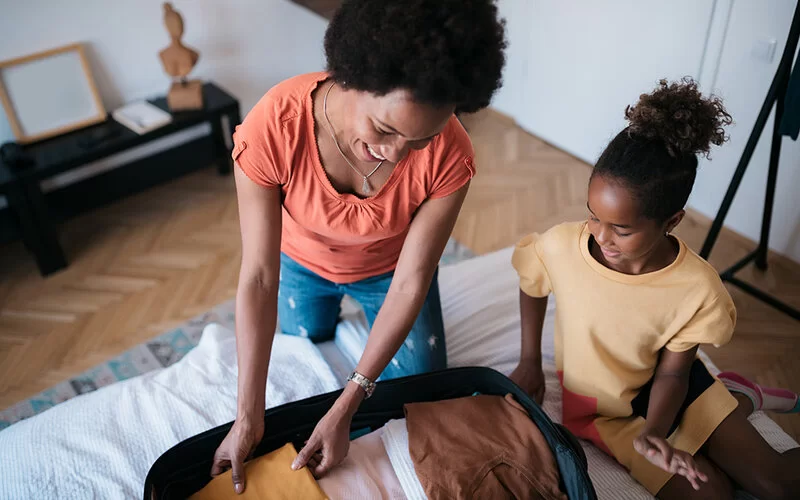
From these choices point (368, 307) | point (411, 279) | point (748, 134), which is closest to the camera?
point (411, 279)

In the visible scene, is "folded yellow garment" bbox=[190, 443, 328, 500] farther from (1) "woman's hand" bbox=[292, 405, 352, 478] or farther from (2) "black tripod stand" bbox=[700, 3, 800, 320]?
(2) "black tripod stand" bbox=[700, 3, 800, 320]

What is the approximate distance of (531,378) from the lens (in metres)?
1.39

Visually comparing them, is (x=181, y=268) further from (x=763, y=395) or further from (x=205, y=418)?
(x=763, y=395)

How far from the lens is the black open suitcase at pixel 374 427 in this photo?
A: 3.60 ft

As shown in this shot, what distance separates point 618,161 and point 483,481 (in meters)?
0.58

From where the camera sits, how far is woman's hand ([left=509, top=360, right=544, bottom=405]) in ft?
4.57

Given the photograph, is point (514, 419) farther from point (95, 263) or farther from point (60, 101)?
Answer: point (60, 101)

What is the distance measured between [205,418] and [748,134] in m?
1.86

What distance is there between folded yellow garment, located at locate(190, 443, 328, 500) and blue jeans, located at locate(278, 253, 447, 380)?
0.42 meters

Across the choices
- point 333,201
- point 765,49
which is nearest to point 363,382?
point 333,201

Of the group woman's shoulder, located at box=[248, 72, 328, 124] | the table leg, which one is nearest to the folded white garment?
woman's shoulder, located at box=[248, 72, 328, 124]

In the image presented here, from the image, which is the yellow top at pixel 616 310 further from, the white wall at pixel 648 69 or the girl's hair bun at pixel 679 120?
the white wall at pixel 648 69

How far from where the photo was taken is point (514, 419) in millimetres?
1202

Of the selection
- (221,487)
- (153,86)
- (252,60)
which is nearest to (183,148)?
(153,86)
